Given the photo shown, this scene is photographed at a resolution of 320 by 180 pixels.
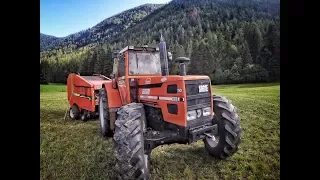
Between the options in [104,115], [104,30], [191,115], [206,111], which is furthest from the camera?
[104,115]

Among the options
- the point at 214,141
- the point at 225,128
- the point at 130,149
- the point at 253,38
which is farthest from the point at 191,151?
the point at 253,38

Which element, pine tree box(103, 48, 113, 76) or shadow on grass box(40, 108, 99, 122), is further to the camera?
pine tree box(103, 48, 113, 76)

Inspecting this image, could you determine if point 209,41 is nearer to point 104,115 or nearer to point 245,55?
point 245,55

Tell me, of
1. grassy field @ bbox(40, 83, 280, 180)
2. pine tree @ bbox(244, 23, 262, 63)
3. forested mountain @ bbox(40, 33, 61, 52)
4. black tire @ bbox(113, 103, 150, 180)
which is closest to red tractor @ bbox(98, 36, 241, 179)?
black tire @ bbox(113, 103, 150, 180)

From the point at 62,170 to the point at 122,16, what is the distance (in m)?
1.57

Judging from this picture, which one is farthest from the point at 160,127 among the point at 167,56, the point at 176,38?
the point at 176,38

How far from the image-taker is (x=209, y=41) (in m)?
2.25

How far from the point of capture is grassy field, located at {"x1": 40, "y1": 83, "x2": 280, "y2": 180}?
1961mm

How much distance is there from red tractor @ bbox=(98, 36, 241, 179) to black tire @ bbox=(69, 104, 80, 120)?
1.45ft

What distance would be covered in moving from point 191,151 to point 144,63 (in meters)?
1.02

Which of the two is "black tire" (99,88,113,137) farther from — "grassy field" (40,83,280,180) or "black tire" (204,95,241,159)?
"black tire" (204,95,241,159)

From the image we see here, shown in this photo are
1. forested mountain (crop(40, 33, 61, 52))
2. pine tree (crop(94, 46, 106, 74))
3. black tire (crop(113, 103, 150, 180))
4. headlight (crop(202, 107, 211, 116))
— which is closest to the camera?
black tire (crop(113, 103, 150, 180))
